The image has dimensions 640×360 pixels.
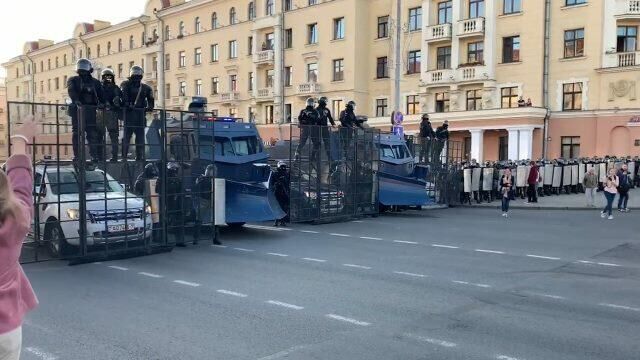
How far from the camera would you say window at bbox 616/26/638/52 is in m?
36.0

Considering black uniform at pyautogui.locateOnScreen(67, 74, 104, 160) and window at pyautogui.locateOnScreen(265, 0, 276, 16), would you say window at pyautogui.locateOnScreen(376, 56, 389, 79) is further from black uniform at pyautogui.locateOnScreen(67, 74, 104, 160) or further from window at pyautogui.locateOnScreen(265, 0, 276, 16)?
black uniform at pyautogui.locateOnScreen(67, 74, 104, 160)

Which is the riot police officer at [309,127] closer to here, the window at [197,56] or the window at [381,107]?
the window at [381,107]

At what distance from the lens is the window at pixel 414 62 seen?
4559 cm

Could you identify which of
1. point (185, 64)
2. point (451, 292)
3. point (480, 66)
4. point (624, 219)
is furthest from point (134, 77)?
point (185, 64)

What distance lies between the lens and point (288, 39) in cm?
5222

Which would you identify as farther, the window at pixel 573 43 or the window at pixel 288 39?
the window at pixel 288 39

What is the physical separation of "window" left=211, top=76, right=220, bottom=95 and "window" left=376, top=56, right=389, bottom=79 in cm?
1838

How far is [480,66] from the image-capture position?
1610 inches

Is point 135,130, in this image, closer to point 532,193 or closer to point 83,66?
point 83,66

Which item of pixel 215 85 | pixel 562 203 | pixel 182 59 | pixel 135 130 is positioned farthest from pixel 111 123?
pixel 182 59

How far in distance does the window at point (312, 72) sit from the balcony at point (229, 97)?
9.01 meters

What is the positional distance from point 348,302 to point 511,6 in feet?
122

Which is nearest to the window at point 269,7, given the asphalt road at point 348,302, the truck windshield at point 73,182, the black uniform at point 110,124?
the asphalt road at point 348,302

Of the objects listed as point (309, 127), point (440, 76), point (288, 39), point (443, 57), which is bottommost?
point (309, 127)
